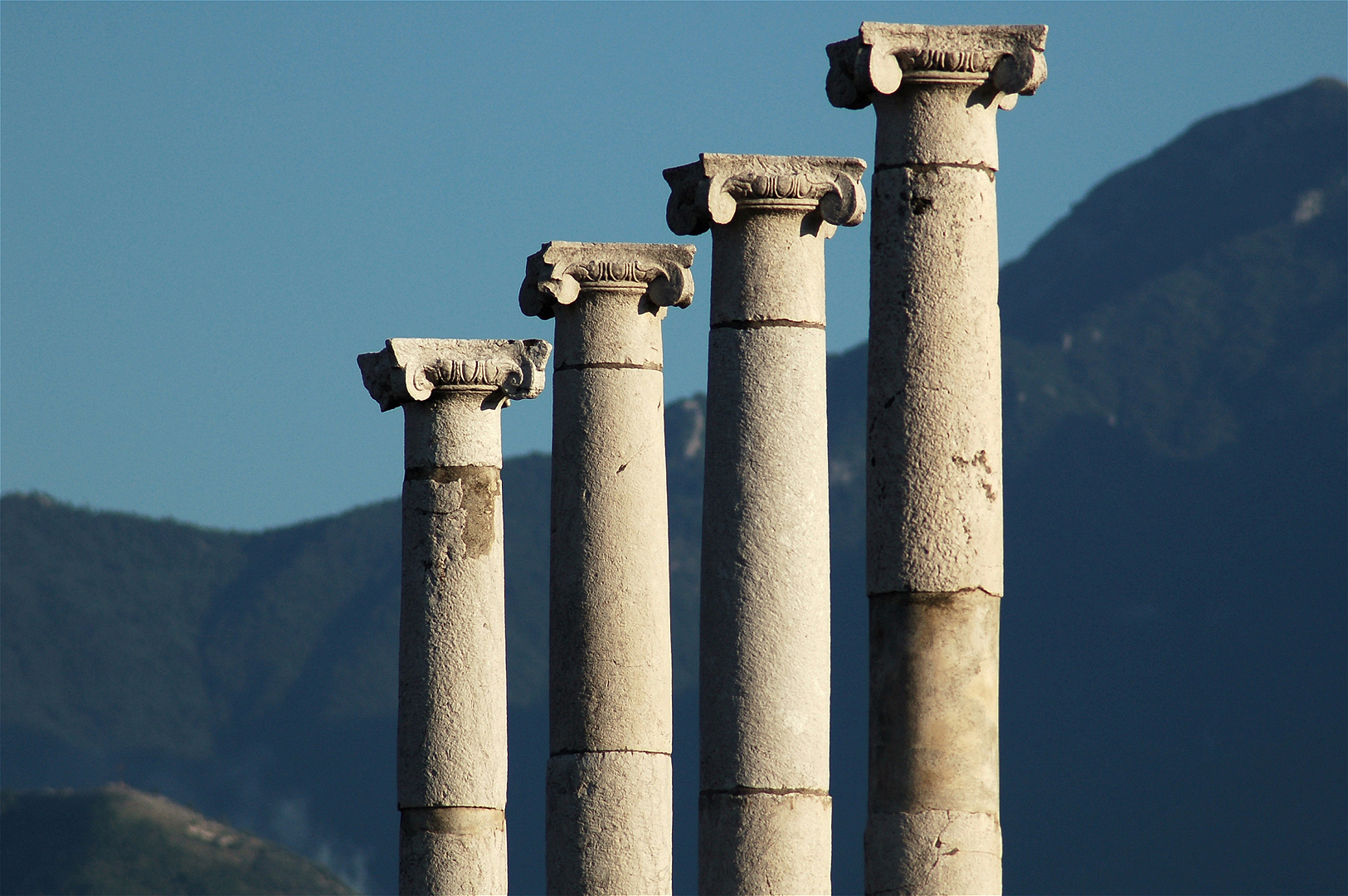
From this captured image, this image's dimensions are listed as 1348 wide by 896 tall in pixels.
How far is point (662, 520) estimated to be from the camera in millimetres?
34812

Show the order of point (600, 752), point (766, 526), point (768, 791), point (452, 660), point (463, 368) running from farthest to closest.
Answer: point (463, 368) < point (452, 660) < point (600, 752) < point (766, 526) < point (768, 791)

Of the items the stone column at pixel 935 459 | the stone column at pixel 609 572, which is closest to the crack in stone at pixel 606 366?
the stone column at pixel 609 572

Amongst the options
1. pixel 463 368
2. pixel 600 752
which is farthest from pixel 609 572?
pixel 463 368

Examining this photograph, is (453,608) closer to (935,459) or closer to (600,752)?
(600,752)

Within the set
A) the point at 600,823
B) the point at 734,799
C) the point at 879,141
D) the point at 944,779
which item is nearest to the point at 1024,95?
the point at 879,141

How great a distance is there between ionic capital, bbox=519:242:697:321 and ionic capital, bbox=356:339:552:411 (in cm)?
374

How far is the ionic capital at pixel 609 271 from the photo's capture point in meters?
34.3

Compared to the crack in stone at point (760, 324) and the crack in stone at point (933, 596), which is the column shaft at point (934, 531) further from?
the crack in stone at point (760, 324)

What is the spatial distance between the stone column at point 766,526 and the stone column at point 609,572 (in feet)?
9.01

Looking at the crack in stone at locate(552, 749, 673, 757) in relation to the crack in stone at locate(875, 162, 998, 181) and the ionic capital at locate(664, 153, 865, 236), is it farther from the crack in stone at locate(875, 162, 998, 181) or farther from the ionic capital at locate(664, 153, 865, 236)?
the crack in stone at locate(875, 162, 998, 181)

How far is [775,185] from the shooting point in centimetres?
3066

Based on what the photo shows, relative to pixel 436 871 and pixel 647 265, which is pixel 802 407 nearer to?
pixel 647 265

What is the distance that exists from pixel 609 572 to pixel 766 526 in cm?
402

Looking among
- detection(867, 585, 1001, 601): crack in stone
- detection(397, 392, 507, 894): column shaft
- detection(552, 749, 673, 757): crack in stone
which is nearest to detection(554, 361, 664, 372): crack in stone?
detection(397, 392, 507, 894): column shaft
